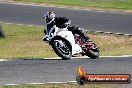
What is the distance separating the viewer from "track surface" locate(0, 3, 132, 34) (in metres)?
30.4

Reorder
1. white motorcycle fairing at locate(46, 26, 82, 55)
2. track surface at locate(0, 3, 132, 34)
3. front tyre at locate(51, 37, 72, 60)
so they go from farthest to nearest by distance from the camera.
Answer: track surface at locate(0, 3, 132, 34) < white motorcycle fairing at locate(46, 26, 82, 55) < front tyre at locate(51, 37, 72, 60)

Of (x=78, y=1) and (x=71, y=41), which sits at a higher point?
(x=71, y=41)

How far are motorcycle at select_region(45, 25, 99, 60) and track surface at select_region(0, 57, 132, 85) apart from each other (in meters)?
0.48

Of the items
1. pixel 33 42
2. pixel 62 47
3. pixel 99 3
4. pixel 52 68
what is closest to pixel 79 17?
pixel 99 3

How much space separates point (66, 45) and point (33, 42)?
30.9 feet

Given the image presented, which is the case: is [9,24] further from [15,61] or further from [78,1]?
[15,61]

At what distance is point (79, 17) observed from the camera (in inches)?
1324

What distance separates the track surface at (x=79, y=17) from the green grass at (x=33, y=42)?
5.65 feet

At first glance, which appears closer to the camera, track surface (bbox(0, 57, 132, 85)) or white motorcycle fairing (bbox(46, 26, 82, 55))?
track surface (bbox(0, 57, 132, 85))

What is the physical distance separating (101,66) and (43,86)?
2.95 metres

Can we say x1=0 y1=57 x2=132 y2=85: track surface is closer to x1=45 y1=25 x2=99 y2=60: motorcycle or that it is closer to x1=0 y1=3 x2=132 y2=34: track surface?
x1=45 y1=25 x2=99 y2=60: motorcycle

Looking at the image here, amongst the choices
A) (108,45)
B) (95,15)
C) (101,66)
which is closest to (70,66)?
(101,66)

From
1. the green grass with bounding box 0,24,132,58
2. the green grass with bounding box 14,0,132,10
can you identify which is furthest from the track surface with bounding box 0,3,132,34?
the green grass with bounding box 14,0,132,10

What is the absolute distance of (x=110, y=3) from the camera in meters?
38.6
